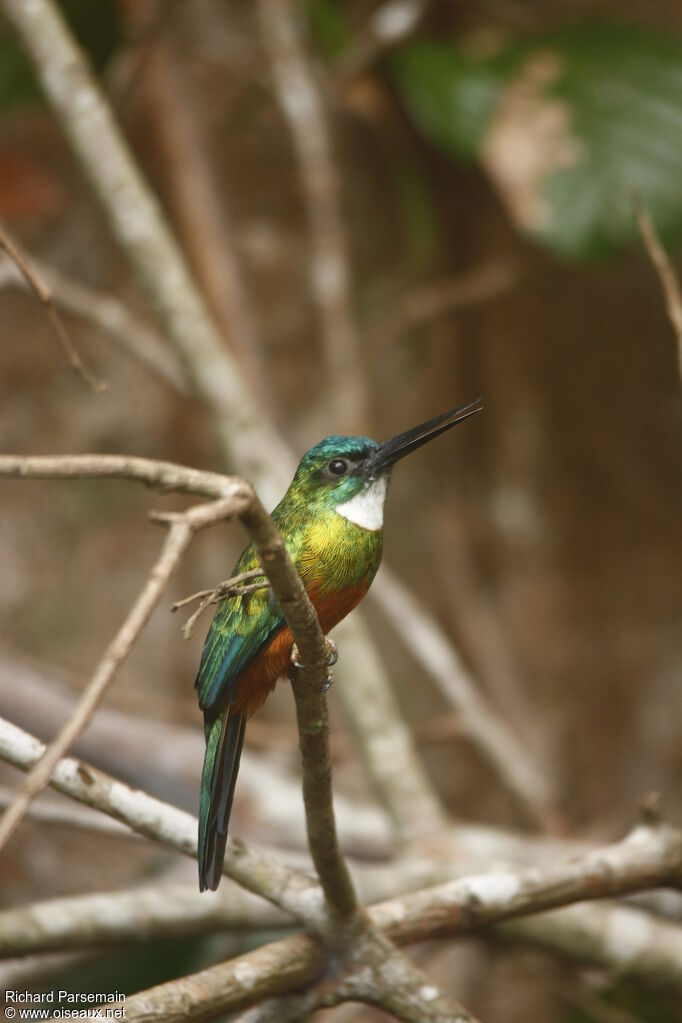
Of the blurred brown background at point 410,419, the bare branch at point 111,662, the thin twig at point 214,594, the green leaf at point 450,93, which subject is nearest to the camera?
the bare branch at point 111,662

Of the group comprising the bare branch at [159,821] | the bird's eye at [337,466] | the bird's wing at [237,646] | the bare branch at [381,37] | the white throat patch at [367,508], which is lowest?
the bare branch at [159,821]

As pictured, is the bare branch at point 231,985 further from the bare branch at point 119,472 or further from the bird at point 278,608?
the bare branch at point 119,472

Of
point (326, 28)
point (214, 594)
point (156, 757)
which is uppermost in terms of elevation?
point (326, 28)

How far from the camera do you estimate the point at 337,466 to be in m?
1.27

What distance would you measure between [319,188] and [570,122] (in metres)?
0.69

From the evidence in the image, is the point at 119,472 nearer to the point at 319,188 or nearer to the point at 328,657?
the point at 328,657

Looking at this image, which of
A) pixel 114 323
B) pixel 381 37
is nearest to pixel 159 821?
pixel 114 323

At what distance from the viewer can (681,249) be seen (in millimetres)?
3180

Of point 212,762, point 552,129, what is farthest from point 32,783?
point 552,129

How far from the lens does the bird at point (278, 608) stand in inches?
43.8

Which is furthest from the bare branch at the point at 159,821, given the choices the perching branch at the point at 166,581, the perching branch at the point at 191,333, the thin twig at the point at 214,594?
the perching branch at the point at 191,333

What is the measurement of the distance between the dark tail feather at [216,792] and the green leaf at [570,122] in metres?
1.74

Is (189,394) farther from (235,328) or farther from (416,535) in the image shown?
(416,535)

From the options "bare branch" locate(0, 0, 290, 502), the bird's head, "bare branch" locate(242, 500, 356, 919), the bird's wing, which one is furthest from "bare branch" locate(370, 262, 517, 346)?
"bare branch" locate(242, 500, 356, 919)
